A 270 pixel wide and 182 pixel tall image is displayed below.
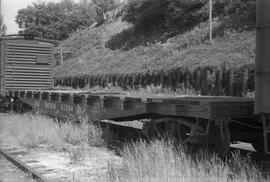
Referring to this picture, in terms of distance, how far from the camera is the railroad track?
23.8ft

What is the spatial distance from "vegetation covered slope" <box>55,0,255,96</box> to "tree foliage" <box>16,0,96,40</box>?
1656 cm

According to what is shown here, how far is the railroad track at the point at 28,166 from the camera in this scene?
23.8 ft

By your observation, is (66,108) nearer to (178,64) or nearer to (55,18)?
(178,64)

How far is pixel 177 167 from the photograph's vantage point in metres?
7.06


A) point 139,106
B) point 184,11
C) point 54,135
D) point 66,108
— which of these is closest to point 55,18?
point 184,11

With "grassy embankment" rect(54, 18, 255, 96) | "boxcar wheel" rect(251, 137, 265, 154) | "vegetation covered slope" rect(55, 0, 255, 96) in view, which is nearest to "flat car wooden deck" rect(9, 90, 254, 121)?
"boxcar wheel" rect(251, 137, 265, 154)

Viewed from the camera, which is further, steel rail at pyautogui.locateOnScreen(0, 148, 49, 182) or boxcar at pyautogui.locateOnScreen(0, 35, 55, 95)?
boxcar at pyautogui.locateOnScreen(0, 35, 55, 95)

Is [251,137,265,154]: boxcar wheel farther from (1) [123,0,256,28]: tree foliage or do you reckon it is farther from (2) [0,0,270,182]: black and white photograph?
(1) [123,0,256,28]: tree foliage

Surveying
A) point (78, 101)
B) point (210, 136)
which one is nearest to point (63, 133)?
point (78, 101)

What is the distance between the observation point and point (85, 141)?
1094 centimetres

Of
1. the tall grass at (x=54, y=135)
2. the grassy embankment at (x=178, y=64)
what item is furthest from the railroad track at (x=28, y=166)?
the grassy embankment at (x=178, y=64)

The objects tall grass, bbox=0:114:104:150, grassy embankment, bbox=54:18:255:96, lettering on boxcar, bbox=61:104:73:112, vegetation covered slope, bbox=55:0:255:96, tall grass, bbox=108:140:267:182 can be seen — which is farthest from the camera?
vegetation covered slope, bbox=55:0:255:96

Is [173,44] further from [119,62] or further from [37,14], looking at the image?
[37,14]

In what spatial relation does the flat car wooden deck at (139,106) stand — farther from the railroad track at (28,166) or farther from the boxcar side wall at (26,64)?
the boxcar side wall at (26,64)
